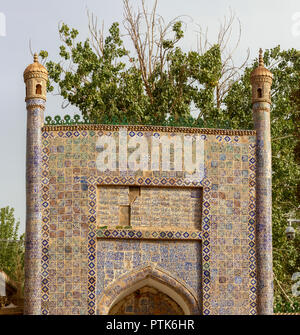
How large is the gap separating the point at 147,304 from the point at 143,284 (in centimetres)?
56

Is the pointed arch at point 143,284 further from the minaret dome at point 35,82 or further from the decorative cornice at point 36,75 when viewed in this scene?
the decorative cornice at point 36,75

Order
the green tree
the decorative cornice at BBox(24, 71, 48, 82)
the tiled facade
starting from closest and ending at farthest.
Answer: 1. the tiled facade
2. the decorative cornice at BBox(24, 71, 48, 82)
3. the green tree

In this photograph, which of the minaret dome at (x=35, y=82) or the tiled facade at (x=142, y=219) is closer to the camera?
the tiled facade at (x=142, y=219)

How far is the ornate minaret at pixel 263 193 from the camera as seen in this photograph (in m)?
13.7

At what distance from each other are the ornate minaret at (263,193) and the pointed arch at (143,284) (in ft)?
4.21

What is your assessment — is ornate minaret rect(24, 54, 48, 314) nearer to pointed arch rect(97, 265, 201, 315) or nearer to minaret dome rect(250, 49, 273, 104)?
pointed arch rect(97, 265, 201, 315)

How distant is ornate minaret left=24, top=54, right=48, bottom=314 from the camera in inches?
527

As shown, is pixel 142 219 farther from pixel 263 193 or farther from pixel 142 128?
pixel 263 193

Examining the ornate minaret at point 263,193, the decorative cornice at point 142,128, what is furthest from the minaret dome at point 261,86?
the decorative cornice at point 142,128

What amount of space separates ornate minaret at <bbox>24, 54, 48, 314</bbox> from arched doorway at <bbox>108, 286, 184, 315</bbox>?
1.71m

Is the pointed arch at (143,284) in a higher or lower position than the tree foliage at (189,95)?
lower

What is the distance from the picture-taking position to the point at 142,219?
45.2 feet

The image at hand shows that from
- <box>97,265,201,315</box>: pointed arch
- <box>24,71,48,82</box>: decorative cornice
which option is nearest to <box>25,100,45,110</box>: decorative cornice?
<box>24,71,48,82</box>: decorative cornice

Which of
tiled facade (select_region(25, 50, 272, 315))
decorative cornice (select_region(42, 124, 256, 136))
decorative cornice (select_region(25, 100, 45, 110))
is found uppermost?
decorative cornice (select_region(25, 100, 45, 110))
